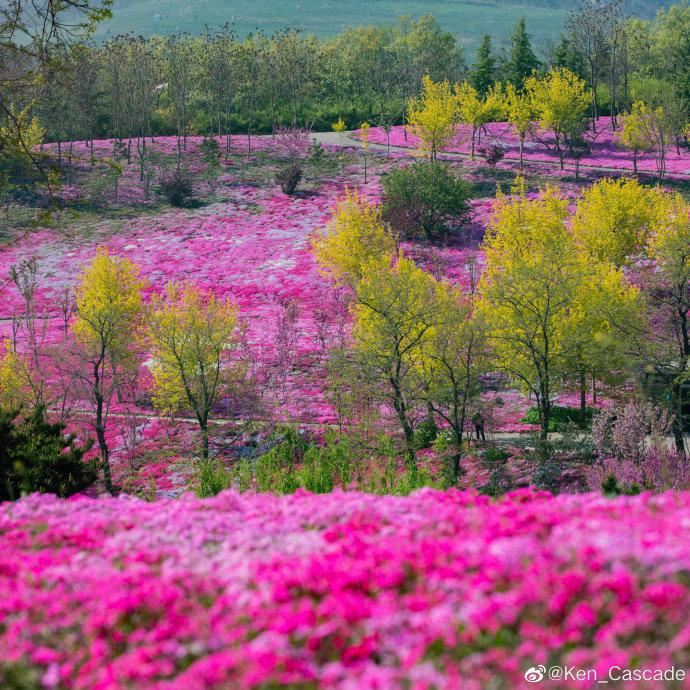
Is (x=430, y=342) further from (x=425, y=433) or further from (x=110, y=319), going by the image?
(x=110, y=319)

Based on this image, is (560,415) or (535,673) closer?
(535,673)

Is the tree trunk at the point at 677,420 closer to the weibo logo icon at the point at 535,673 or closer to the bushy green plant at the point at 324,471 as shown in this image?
the bushy green plant at the point at 324,471

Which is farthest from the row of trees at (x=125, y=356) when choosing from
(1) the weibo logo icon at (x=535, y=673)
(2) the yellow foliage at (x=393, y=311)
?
(1) the weibo logo icon at (x=535, y=673)

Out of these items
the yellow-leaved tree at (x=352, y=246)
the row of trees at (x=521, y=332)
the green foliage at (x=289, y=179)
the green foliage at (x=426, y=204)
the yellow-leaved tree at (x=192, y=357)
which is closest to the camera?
the row of trees at (x=521, y=332)

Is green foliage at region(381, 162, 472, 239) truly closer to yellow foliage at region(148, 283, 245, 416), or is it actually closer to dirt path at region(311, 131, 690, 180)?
dirt path at region(311, 131, 690, 180)

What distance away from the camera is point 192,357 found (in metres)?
35.7

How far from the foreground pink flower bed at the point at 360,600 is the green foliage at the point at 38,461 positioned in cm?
877

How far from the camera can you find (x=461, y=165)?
7562 cm

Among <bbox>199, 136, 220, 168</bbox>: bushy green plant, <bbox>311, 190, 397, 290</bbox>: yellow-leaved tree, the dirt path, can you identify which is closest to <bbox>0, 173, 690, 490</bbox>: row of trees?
<bbox>311, 190, 397, 290</bbox>: yellow-leaved tree

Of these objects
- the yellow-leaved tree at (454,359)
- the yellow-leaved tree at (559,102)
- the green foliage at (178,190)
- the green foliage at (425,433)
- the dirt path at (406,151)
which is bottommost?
the green foliage at (425,433)

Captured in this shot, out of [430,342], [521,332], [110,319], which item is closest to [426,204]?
[110,319]

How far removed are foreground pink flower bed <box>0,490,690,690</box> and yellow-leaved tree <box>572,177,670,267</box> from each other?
138 feet

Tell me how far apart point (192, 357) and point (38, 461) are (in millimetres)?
18272

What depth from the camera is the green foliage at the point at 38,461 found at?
15991mm
